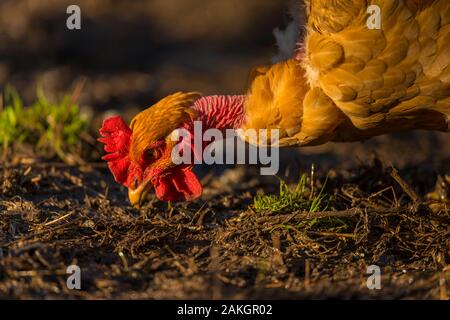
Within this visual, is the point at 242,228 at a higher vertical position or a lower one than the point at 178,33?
lower

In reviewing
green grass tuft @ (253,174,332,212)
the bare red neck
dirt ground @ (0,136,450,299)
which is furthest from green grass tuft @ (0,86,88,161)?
green grass tuft @ (253,174,332,212)

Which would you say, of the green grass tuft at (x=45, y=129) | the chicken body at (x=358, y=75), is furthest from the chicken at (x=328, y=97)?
the green grass tuft at (x=45, y=129)

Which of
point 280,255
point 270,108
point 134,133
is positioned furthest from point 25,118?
point 280,255

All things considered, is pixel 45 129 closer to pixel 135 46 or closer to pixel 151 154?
pixel 151 154

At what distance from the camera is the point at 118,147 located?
3.77 metres

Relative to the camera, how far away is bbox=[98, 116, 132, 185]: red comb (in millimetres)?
3773

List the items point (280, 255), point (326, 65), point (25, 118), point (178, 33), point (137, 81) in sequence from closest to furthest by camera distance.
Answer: point (280, 255) < point (326, 65) < point (25, 118) < point (137, 81) < point (178, 33)

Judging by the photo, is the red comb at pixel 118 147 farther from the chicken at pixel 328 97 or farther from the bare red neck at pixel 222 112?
the bare red neck at pixel 222 112

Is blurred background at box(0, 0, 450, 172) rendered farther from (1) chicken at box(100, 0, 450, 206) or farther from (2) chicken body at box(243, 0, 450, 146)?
(2) chicken body at box(243, 0, 450, 146)

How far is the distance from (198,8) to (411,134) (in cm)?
327

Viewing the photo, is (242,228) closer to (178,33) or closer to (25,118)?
(25,118)

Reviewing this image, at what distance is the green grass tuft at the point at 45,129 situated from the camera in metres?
5.14

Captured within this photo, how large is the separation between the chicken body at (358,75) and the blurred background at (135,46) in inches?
128

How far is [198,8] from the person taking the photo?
8.40 meters
